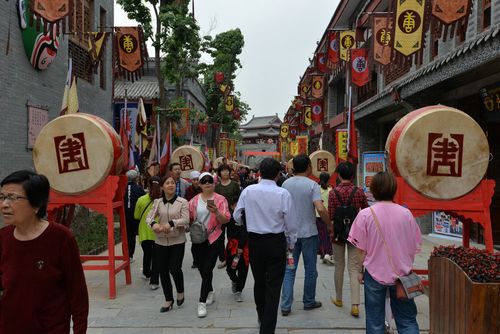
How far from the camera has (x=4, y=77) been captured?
8719 mm

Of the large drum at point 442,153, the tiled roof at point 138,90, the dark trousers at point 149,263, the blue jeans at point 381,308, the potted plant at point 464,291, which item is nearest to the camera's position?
the potted plant at point 464,291

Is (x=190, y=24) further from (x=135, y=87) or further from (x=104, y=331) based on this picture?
(x=135, y=87)

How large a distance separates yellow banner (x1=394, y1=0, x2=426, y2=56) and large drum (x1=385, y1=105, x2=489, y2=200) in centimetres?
347

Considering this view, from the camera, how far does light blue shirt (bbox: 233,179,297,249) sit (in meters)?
4.42

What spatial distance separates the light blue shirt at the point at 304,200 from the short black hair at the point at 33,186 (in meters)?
3.34

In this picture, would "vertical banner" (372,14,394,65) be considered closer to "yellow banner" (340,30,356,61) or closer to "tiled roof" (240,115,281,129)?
"yellow banner" (340,30,356,61)

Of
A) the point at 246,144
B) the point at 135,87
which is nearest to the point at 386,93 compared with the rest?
the point at 135,87

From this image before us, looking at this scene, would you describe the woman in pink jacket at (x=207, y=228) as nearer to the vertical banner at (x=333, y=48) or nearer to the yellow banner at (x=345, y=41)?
the yellow banner at (x=345, y=41)

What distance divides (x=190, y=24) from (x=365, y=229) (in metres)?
12.6

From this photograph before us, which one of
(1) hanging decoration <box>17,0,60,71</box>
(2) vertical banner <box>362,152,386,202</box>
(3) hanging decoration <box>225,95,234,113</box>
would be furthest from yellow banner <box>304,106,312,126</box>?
(1) hanging decoration <box>17,0,60,71</box>

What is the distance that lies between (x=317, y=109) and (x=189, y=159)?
13252 millimetres

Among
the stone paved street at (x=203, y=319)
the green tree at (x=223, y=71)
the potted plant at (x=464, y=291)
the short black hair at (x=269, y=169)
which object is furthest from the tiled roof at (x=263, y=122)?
the potted plant at (x=464, y=291)

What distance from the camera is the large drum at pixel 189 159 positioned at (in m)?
12.6

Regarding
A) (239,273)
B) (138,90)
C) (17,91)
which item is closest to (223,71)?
(138,90)
